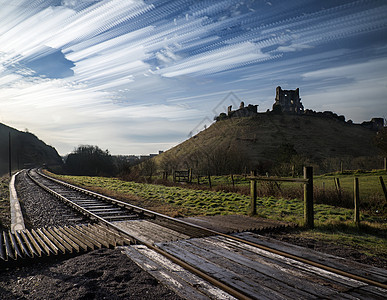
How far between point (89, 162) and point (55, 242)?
2720 inches

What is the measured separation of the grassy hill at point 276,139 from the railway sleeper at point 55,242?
45.2m

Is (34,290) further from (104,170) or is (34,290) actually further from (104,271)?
(104,170)

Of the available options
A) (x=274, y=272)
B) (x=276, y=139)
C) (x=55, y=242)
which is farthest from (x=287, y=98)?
(x=274, y=272)

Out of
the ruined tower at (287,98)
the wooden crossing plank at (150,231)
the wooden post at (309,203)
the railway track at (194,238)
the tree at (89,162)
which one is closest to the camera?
the railway track at (194,238)

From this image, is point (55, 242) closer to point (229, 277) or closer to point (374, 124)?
point (229, 277)

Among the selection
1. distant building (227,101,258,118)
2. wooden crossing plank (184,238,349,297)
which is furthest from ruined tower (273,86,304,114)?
wooden crossing plank (184,238,349,297)

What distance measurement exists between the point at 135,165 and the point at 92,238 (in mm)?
32273

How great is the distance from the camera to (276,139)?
78.4 m

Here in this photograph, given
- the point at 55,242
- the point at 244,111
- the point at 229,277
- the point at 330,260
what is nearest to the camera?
the point at 229,277

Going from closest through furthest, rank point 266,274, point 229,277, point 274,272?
point 229,277 → point 266,274 → point 274,272

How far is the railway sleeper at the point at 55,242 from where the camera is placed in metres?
5.69

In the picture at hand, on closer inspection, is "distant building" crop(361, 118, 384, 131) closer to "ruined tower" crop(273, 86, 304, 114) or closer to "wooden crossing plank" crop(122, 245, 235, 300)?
"ruined tower" crop(273, 86, 304, 114)

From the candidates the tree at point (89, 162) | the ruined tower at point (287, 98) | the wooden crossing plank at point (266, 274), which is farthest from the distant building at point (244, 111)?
the wooden crossing plank at point (266, 274)

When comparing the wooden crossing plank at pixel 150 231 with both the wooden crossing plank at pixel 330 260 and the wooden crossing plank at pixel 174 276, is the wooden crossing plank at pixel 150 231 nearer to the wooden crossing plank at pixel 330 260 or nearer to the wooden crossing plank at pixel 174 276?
the wooden crossing plank at pixel 174 276
